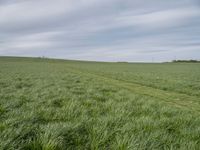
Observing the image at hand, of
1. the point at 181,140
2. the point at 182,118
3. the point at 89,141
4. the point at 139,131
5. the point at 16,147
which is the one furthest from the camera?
the point at 182,118

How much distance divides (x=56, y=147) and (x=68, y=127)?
835 mm

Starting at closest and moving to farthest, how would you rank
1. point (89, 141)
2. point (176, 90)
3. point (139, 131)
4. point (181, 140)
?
point (89, 141) < point (181, 140) < point (139, 131) < point (176, 90)

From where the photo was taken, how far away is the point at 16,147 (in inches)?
130

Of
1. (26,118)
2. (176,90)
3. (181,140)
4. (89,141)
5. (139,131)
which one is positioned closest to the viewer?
(89,141)

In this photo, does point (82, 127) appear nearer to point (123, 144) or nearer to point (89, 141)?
point (89, 141)

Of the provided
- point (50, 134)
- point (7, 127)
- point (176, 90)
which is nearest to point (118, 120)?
point (50, 134)

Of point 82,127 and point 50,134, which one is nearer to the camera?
point 50,134

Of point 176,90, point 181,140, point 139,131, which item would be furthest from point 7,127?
point 176,90

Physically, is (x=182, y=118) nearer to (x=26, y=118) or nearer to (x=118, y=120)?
(x=118, y=120)

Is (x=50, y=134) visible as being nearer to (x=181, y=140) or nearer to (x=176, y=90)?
(x=181, y=140)

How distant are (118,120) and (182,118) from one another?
191 cm

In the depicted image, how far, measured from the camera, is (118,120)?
5059 millimetres

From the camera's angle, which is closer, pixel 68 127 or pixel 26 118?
pixel 68 127

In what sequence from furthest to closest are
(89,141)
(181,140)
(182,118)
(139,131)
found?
1. (182,118)
2. (139,131)
3. (181,140)
4. (89,141)
